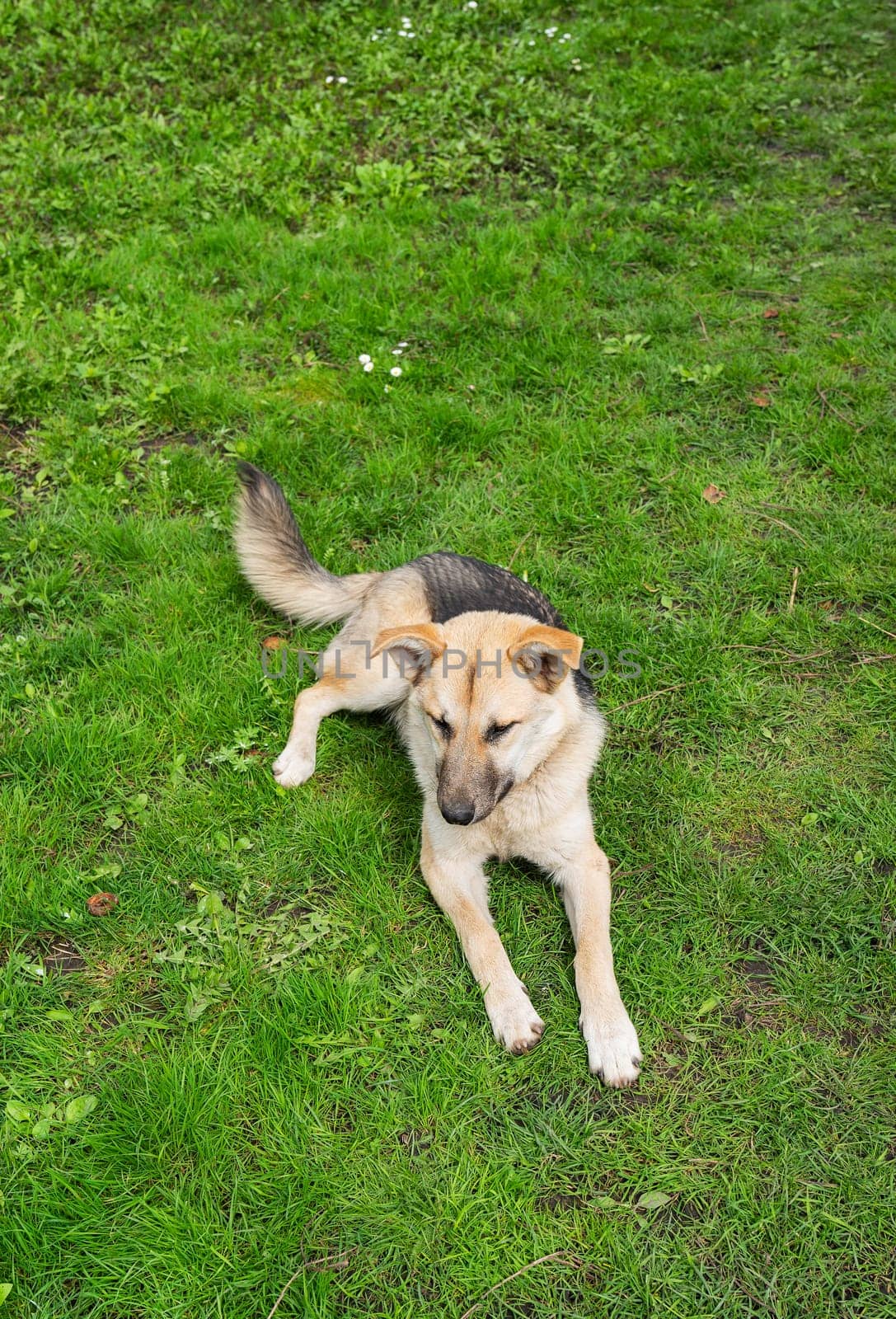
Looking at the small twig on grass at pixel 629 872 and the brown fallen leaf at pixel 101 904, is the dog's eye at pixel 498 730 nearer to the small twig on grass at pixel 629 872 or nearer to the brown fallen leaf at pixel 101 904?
the small twig on grass at pixel 629 872

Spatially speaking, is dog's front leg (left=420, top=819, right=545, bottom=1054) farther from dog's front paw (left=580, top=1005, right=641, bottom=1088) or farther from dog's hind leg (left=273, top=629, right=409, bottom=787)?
dog's hind leg (left=273, top=629, right=409, bottom=787)

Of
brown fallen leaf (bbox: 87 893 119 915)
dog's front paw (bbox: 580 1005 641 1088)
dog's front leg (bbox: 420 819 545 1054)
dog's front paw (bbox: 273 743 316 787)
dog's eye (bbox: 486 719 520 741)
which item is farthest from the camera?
dog's front paw (bbox: 273 743 316 787)

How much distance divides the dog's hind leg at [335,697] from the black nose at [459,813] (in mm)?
911

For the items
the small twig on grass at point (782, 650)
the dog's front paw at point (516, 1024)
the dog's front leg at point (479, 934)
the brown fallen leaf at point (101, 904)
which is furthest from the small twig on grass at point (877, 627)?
the brown fallen leaf at point (101, 904)

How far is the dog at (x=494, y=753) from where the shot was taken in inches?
116

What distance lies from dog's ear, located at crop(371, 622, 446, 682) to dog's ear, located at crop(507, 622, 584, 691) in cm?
28

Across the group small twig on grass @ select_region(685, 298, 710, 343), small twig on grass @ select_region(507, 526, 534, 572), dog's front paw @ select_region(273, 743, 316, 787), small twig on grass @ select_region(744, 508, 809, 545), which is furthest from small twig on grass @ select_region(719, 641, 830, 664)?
small twig on grass @ select_region(685, 298, 710, 343)

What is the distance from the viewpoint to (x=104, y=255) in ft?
20.2

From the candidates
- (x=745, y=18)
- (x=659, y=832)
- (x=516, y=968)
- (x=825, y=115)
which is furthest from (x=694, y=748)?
(x=745, y=18)

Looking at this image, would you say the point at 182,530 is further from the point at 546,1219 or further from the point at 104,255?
the point at 546,1219

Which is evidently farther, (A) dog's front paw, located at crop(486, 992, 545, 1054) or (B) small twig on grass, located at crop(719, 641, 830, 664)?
(B) small twig on grass, located at crop(719, 641, 830, 664)

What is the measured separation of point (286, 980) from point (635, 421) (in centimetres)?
355

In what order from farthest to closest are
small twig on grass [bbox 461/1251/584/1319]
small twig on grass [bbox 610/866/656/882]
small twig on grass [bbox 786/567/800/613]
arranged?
small twig on grass [bbox 786/567/800/613], small twig on grass [bbox 610/866/656/882], small twig on grass [bbox 461/1251/584/1319]

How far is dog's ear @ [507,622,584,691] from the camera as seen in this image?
2957mm
